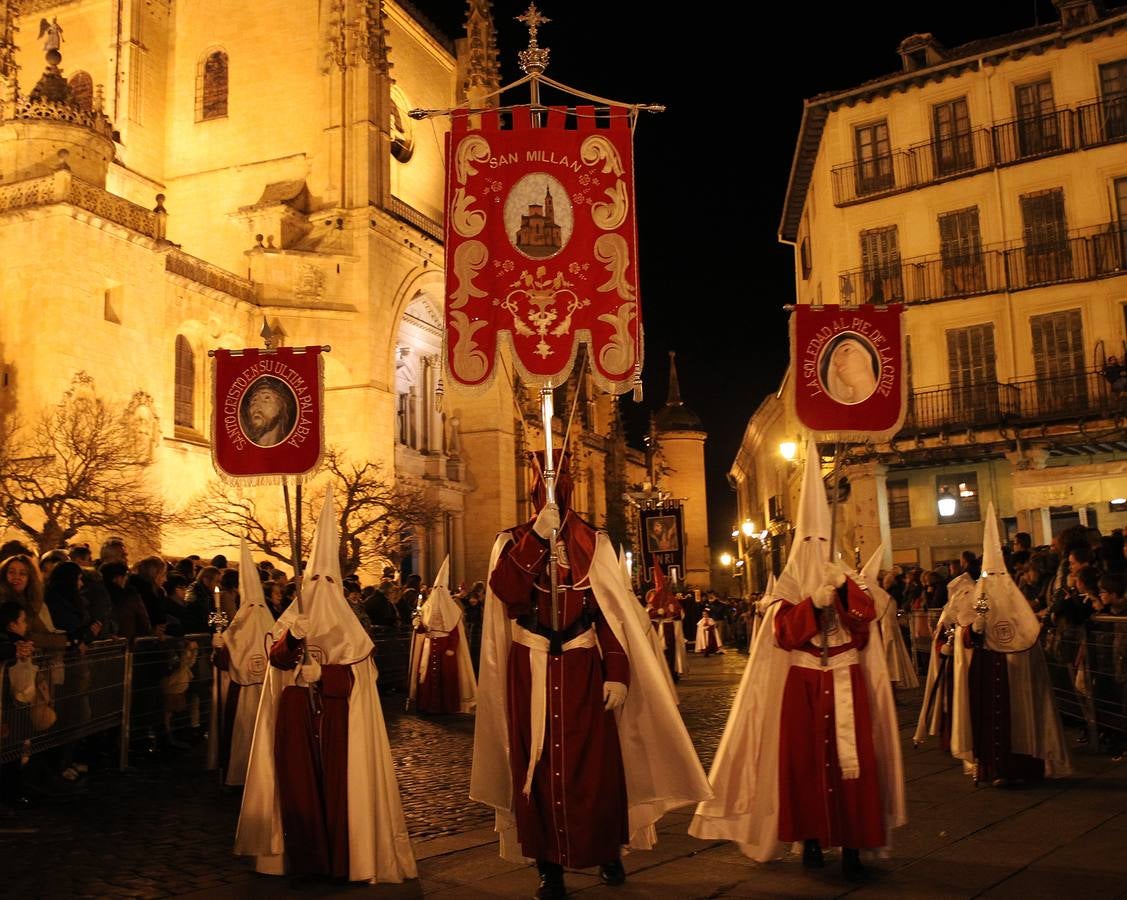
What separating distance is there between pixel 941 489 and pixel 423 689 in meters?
16.2

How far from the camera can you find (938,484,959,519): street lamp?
26.2 metres

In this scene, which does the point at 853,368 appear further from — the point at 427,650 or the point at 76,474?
the point at 76,474

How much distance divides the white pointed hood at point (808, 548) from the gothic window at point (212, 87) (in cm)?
3826

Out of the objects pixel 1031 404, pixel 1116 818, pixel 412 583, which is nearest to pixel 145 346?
pixel 412 583

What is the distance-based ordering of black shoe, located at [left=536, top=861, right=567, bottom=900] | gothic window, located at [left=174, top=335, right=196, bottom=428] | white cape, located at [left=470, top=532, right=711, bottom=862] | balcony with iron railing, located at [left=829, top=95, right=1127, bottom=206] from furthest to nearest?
gothic window, located at [left=174, top=335, right=196, bottom=428]
balcony with iron railing, located at [left=829, top=95, right=1127, bottom=206]
white cape, located at [left=470, top=532, right=711, bottom=862]
black shoe, located at [left=536, top=861, right=567, bottom=900]

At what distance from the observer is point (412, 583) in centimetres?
1952

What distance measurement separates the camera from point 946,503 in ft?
86.2

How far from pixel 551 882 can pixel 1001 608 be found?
4.63m

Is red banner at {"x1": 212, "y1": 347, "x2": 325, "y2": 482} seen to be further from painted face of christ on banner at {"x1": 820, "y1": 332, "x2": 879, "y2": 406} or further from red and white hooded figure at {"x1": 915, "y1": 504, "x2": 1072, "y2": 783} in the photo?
red and white hooded figure at {"x1": 915, "y1": 504, "x2": 1072, "y2": 783}

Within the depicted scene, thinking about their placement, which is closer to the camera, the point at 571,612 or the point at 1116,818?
the point at 571,612

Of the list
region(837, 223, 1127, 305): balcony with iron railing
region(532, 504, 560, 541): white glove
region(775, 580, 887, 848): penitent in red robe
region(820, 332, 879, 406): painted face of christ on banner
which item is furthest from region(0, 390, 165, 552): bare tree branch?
region(775, 580, 887, 848): penitent in red robe

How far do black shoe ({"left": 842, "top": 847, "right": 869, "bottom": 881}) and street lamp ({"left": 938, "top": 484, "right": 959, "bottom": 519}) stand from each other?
21.7 meters

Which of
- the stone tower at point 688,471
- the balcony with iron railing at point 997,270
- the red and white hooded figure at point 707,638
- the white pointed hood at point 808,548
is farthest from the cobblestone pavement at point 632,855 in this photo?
the stone tower at point 688,471

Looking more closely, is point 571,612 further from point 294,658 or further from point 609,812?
point 294,658
